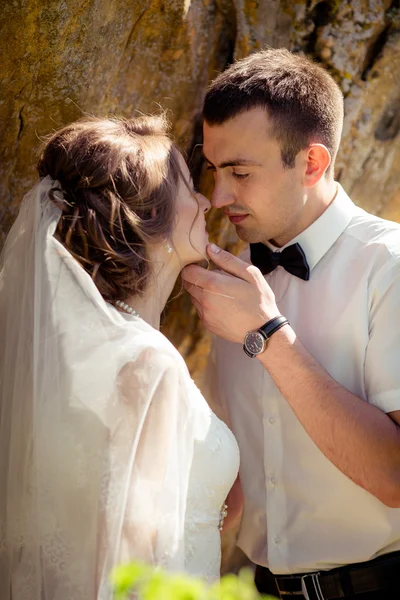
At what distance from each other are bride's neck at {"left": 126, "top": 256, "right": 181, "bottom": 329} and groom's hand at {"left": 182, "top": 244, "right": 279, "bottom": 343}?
9 centimetres

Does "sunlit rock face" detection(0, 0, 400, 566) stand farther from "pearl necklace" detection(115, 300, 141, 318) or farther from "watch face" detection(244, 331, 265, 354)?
"watch face" detection(244, 331, 265, 354)

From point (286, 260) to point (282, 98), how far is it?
2.32 feet

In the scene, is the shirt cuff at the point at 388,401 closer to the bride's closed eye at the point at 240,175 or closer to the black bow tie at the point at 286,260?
the black bow tie at the point at 286,260

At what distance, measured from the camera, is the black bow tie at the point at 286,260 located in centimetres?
299

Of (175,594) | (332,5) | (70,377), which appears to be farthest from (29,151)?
(175,594)

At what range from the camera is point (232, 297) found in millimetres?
2768

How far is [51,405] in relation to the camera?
2.31 m

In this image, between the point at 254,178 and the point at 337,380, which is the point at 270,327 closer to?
the point at 337,380

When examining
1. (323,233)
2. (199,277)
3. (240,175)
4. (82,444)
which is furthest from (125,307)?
(323,233)

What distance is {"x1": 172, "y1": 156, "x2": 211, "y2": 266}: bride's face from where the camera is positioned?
9.36 feet

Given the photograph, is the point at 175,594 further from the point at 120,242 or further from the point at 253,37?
the point at 253,37

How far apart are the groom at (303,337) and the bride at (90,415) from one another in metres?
0.35

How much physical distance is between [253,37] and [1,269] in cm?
196

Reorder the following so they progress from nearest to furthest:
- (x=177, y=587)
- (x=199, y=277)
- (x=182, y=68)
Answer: (x=177, y=587)
(x=199, y=277)
(x=182, y=68)
